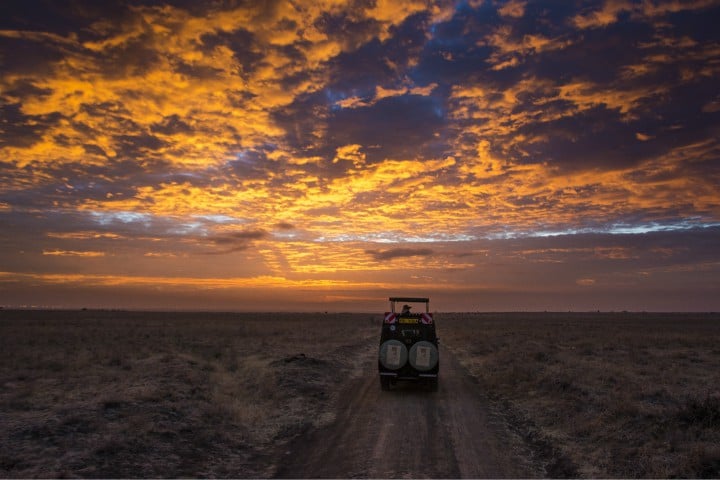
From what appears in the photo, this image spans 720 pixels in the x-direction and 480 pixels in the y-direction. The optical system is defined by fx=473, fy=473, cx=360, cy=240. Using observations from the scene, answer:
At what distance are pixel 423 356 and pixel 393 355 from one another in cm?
112

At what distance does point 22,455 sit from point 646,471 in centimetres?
1252

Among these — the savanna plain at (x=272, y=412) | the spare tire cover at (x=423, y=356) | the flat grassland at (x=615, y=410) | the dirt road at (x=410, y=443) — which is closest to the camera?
the dirt road at (x=410, y=443)

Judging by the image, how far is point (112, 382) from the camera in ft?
65.4

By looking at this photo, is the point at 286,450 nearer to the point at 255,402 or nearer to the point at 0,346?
the point at 255,402

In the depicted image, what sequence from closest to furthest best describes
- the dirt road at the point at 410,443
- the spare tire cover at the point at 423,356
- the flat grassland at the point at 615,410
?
the dirt road at the point at 410,443 < the flat grassland at the point at 615,410 < the spare tire cover at the point at 423,356

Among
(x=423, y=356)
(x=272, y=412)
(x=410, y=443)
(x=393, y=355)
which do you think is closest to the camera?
(x=410, y=443)

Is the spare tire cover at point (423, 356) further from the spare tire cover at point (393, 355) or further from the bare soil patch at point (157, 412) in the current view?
the bare soil patch at point (157, 412)

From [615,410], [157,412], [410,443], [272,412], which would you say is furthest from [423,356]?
[157,412]

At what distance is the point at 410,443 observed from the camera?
11.0 m

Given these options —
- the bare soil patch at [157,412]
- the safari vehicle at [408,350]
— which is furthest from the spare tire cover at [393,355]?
the bare soil patch at [157,412]

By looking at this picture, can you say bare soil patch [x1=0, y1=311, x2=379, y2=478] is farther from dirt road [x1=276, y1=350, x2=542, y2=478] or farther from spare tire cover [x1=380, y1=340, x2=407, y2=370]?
spare tire cover [x1=380, y1=340, x2=407, y2=370]

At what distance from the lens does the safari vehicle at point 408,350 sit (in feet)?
57.8

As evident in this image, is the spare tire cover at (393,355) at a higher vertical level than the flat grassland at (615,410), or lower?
higher

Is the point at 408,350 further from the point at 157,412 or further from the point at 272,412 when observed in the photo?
the point at 157,412
